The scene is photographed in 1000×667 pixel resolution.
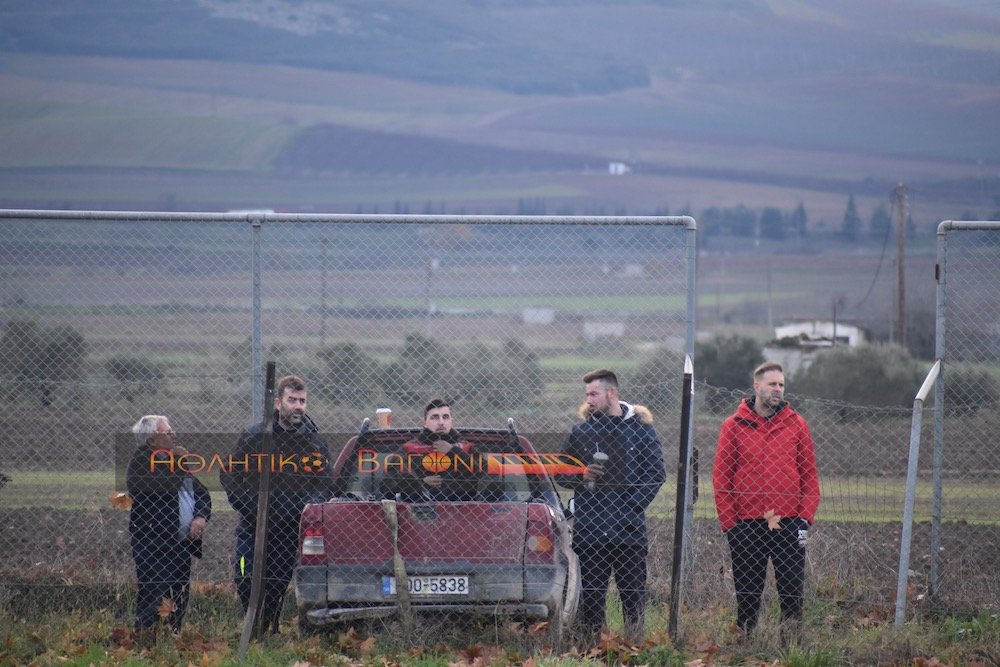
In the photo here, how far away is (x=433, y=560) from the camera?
7.04 metres

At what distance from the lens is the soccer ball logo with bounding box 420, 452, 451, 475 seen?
7438mm

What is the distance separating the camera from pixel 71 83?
156 meters

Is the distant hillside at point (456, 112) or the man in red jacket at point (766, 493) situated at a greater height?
the distant hillside at point (456, 112)

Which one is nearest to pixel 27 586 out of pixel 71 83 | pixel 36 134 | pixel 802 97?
pixel 36 134

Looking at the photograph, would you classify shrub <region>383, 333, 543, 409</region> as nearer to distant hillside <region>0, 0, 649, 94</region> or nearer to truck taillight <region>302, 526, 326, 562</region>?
truck taillight <region>302, 526, 326, 562</region>

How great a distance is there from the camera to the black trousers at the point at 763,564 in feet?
23.9

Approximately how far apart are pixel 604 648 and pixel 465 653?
32.5 inches

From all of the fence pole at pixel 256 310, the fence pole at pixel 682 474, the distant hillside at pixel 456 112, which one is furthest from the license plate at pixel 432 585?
the distant hillside at pixel 456 112

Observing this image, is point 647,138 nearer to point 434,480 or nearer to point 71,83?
point 71,83

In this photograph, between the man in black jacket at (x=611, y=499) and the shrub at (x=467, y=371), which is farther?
the shrub at (x=467, y=371)

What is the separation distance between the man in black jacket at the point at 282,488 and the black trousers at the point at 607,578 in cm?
175

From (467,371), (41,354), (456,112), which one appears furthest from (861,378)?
(456,112)

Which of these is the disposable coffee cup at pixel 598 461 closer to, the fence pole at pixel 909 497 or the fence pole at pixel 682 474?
the fence pole at pixel 682 474

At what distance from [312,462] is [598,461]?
180 centimetres
